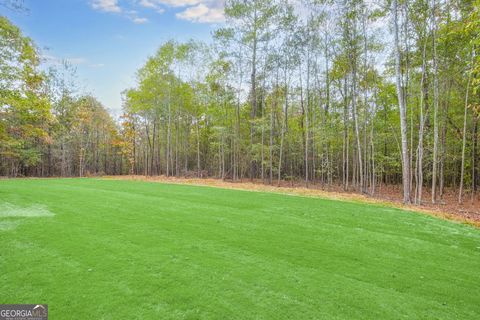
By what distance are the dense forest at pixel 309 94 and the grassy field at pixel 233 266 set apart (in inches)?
96.3

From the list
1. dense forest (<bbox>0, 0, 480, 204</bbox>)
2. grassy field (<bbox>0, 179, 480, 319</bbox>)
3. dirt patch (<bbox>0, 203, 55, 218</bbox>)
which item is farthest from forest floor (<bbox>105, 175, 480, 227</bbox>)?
dirt patch (<bbox>0, 203, 55, 218</bbox>)

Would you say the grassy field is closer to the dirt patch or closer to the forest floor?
the dirt patch

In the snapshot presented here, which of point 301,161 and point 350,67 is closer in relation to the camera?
point 350,67

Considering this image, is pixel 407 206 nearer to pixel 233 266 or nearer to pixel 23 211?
pixel 233 266

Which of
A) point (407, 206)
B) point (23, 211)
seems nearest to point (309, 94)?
point (407, 206)

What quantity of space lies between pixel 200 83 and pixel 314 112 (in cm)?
918

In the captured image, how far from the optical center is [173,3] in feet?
39.9

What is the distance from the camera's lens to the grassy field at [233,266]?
7.36ft

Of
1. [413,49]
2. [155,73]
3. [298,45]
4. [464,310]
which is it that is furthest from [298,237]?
[155,73]

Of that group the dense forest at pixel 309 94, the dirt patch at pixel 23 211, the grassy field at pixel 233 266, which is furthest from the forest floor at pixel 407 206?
the dirt patch at pixel 23 211

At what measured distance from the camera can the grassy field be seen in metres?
2.24

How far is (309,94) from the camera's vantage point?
17719 mm

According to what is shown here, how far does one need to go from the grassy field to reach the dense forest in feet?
8.02

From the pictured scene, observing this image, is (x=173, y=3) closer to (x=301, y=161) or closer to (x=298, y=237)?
(x=298, y=237)
